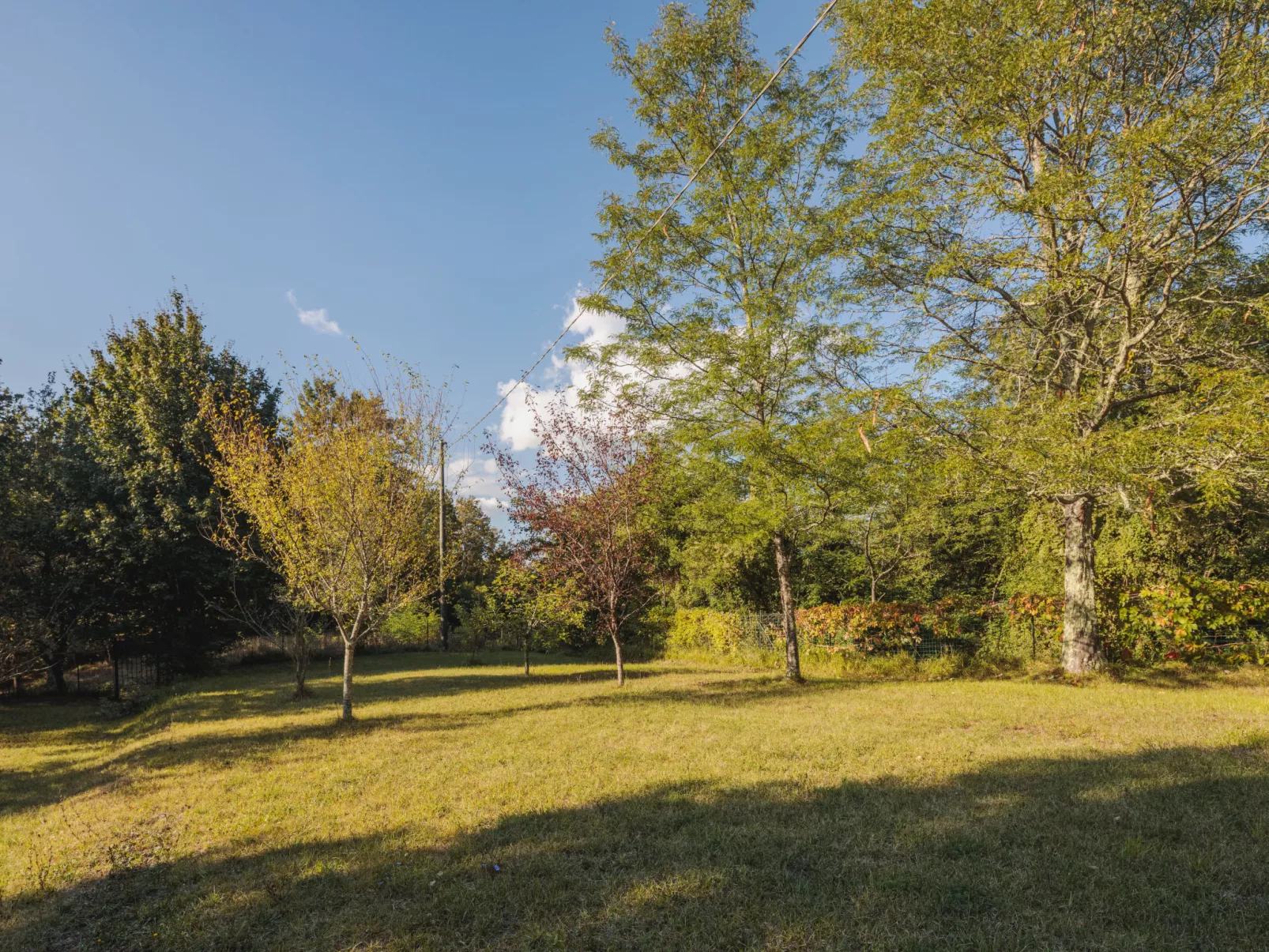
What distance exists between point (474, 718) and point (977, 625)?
34.9 feet

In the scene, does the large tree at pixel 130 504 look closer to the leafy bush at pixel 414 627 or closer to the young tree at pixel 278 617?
the young tree at pixel 278 617

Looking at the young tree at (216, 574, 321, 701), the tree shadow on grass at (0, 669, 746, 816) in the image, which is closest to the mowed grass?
the tree shadow on grass at (0, 669, 746, 816)

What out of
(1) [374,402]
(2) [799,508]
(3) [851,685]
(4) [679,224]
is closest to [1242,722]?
(3) [851,685]

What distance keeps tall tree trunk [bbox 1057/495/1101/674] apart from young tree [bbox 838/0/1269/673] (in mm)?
31

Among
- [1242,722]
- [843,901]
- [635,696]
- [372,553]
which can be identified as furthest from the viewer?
[635,696]

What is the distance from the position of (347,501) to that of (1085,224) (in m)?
12.2

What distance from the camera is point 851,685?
38.2 feet

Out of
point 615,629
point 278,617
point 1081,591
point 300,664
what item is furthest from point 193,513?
point 1081,591

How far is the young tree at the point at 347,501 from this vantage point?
30.2 ft

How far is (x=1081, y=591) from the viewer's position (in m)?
10.8

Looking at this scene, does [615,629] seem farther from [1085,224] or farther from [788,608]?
[1085,224]

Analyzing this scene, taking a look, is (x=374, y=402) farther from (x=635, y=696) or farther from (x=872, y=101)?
(x=872, y=101)

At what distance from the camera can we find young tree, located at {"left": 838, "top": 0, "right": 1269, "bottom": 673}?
8.23 metres

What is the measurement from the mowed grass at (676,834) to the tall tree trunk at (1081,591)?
2119 millimetres
